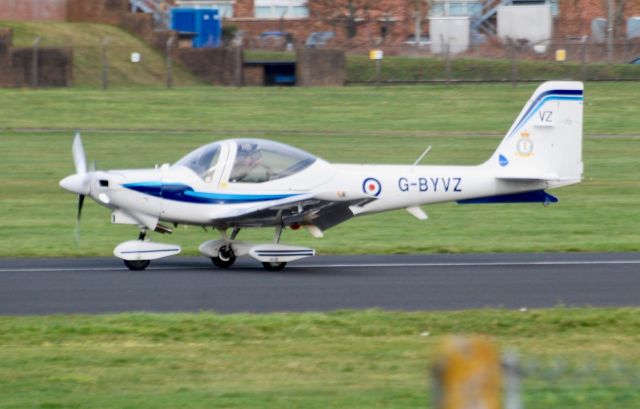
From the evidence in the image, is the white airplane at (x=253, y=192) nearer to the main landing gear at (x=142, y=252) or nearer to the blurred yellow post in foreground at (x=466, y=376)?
the main landing gear at (x=142, y=252)

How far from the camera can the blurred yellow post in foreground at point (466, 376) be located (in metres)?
4.00

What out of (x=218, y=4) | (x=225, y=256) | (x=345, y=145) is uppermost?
(x=218, y=4)

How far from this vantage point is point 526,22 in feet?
206

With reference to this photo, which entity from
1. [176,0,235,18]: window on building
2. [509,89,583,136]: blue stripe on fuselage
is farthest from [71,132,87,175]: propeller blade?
[176,0,235,18]: window on building

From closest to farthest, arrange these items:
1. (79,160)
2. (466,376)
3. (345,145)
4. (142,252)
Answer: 1. (466,376)
2. (142,252)
3. (79,160)
4. (345,145)

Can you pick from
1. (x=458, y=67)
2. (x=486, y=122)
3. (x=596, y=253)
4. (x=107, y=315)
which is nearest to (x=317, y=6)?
(x=458, y=67)

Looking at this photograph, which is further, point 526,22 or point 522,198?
point 526,22

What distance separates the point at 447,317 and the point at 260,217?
3961 millimetres

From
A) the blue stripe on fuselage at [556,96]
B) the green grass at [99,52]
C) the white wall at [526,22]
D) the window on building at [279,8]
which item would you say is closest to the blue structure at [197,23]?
the green grass at [99,52]

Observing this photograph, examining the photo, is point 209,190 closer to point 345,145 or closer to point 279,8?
point 345,145

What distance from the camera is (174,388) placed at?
8.25 metres

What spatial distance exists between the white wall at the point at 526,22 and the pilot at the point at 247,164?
49.2 m

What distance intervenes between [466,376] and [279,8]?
7268 cm

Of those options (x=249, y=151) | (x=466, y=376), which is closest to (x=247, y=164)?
(x=249, y=151)
